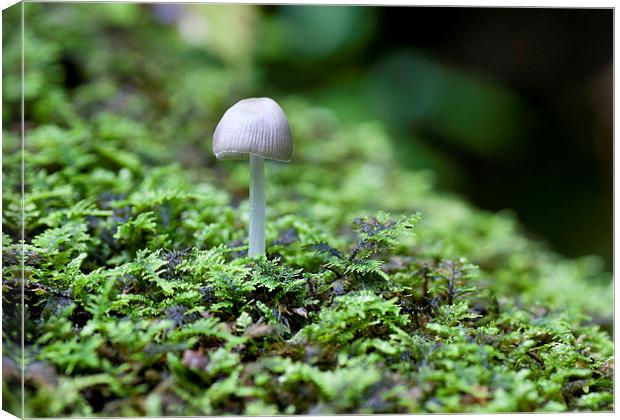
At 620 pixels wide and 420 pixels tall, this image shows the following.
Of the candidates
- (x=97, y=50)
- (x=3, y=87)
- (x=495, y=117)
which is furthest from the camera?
(x=495, y=117)

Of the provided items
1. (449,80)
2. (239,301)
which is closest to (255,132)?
(239,301)

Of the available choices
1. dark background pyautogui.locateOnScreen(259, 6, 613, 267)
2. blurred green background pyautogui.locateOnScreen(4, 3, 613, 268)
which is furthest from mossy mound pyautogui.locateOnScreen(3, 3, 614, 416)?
dark background pyautogui.locateOnScreen(259, 6, 613, 267)

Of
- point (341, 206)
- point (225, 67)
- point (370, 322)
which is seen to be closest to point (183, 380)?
point (370, 322)

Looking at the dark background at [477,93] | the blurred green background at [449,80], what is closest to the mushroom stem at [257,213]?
the blurred green background at [449,80]

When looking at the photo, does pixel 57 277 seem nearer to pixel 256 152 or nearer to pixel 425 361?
pixel 256 152

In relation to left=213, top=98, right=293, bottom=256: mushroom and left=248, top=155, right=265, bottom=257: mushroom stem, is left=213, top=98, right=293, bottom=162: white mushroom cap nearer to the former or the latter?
left=213, top=98, right=293, bottom=256: mushroom

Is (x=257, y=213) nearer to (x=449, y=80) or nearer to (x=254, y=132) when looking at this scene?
(x=254, y=132)
